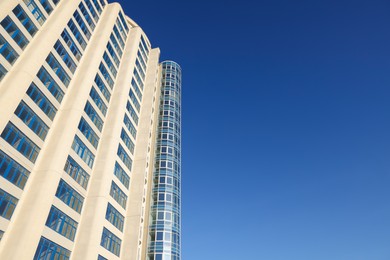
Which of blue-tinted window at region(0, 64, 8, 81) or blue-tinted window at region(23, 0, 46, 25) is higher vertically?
blue-tinted window at region(23, 0, 46, 25)

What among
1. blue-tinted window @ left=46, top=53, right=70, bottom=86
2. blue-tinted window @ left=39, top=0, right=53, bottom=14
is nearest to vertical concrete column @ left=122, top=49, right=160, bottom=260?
blue-tinted window @ left=46, top=53, right=70, bottom=86

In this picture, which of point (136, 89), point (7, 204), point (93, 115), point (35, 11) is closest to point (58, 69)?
point (35, 11)

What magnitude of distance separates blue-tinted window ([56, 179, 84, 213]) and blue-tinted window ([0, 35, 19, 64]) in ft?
40.0

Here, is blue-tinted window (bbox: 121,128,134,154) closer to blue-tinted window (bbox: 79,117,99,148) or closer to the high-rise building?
the high-rise building

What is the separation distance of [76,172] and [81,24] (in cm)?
2079

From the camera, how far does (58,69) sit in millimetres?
33500

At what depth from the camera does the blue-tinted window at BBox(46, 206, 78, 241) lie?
27.1 m

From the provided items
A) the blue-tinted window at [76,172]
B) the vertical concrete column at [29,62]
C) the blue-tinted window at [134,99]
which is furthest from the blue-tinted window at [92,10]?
the blue-tinted window at [76,172]

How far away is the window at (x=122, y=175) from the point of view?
3906cm

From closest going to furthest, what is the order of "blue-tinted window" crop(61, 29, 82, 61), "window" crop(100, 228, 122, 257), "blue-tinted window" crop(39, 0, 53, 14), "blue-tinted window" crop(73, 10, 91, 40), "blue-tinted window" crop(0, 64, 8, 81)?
"blue-tinted window" crop(0, 64, 8, 81) → "window" crop(100, 228, 122, 257) → "blue-tinted window" crop(39, 0, 53, 14) → "blue-tinted window" crop(61, 29, 82, 61) → "blue-tinted window" crop(73, 10, 91, 40)

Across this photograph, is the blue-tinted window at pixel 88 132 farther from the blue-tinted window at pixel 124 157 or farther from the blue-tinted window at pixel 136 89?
the blue-tinted window at pixel 136 89

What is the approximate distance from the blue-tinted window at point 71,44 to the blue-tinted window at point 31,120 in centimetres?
1186

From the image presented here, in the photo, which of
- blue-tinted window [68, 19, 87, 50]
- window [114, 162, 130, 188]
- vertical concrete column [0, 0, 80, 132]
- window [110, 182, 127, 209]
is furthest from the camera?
window [114, 162, 130, 188]

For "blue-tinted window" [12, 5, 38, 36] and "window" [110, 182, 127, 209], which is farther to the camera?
"window" [110, 182, 127, 209]
